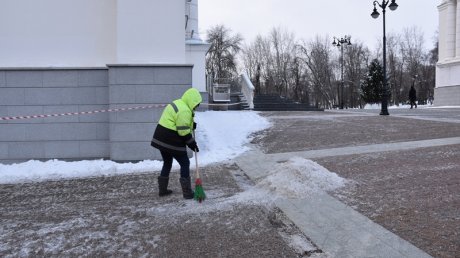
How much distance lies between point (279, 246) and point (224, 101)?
20645 mm

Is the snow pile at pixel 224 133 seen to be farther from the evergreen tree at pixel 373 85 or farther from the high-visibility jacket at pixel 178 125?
the evergreen tree at pixel 373 85

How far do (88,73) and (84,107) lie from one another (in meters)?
0.85

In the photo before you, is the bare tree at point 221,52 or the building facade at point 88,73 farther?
the bare tree at point 221,52

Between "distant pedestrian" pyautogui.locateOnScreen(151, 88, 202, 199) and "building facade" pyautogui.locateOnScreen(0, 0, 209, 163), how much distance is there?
355 cm

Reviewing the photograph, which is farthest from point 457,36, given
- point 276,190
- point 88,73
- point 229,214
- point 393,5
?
point 229,214

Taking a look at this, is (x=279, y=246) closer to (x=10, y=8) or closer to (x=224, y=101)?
(x=10, y=8)

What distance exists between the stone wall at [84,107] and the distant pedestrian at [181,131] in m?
3.54

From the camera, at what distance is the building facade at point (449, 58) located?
35.6m

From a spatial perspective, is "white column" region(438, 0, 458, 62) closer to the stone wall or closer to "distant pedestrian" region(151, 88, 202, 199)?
the stone wall

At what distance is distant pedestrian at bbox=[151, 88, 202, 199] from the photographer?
21.8 feet

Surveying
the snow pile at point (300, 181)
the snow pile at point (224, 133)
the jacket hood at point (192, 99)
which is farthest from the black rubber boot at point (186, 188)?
the snow pile at point (224, 133)

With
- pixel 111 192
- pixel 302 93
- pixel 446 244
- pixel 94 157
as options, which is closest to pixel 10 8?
pixel 94 157

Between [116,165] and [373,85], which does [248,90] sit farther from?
[373,85]

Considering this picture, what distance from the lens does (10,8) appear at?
10.6 m
